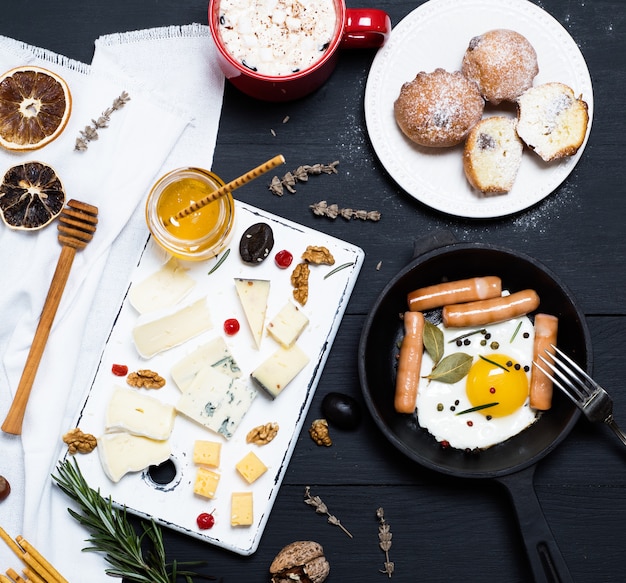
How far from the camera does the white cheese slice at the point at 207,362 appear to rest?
2078 mm

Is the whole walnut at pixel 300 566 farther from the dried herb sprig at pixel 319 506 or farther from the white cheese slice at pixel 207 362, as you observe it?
the white cheese slice at pixel 207 362

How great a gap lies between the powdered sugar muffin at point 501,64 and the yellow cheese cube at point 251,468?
1.24 m

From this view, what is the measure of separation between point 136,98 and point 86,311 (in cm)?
66

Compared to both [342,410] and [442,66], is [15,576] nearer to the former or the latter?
[342,410]

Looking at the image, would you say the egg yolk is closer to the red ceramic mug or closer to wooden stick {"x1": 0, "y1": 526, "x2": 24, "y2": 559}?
the red ceramic mug

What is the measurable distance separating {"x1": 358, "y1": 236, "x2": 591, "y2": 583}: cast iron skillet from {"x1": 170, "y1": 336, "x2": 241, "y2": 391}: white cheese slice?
41 cm

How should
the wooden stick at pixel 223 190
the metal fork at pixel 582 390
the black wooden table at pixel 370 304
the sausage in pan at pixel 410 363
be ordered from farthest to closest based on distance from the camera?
the black wooden table at pixel 370 304, the sausage in pan at pixel 410 363, the metal fork at pixel 582 390, the wooden stick at pixel 223 190

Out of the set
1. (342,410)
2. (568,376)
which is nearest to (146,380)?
(342,410)

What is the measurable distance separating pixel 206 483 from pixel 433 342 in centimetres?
78

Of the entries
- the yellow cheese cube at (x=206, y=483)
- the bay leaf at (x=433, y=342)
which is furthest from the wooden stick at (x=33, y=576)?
the bay leaf at (x=433, y=342)

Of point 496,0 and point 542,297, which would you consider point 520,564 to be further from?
point 496,0

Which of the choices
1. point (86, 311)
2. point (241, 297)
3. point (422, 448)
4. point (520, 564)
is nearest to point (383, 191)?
point (241, 297)

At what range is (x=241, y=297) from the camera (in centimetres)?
207

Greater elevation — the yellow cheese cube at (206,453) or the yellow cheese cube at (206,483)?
the yellow cheese cube at (206,453)
